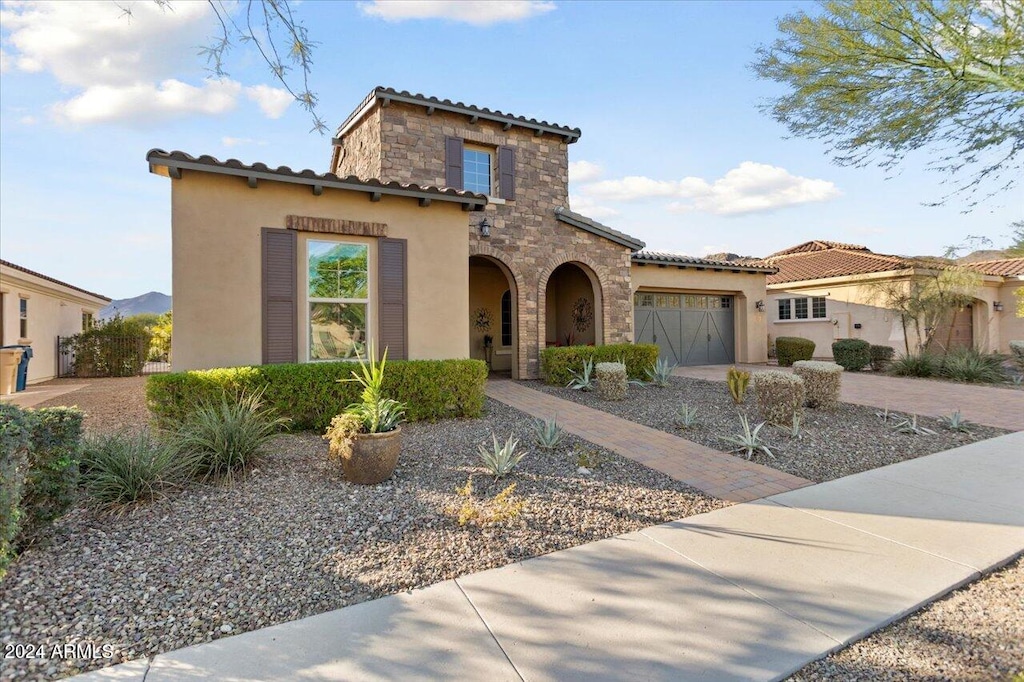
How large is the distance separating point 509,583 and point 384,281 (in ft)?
19.6

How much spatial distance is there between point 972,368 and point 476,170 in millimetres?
14257

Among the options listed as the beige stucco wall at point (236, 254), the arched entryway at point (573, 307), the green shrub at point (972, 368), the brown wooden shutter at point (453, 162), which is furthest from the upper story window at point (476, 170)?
the green shrub at point (972, 368)

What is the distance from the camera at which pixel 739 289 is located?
56.6 feet

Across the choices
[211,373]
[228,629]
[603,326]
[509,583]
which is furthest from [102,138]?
[603,326]

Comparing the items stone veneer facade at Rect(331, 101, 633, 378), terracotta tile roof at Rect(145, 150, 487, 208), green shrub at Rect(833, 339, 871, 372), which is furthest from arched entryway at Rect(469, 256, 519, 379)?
green shrub at Rect(833, 339, 871, 372)

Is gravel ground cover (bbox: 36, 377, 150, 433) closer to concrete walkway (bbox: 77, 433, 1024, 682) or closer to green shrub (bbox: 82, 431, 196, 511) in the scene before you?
green shrub (bbox: 82, 431, 196, 511)

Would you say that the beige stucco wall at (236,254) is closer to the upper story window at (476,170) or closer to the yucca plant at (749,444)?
the upper story window at (476,170)

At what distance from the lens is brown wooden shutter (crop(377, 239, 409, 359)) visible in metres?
8.12

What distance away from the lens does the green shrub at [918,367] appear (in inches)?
549

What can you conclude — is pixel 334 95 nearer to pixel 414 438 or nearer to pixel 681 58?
pixel 414 438

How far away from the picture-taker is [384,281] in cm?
814

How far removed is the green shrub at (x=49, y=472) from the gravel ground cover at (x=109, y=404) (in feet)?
9.30

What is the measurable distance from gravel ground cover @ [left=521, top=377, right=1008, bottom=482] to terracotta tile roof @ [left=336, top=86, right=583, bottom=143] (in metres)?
7.22

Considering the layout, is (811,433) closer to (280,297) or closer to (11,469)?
(280,297)
